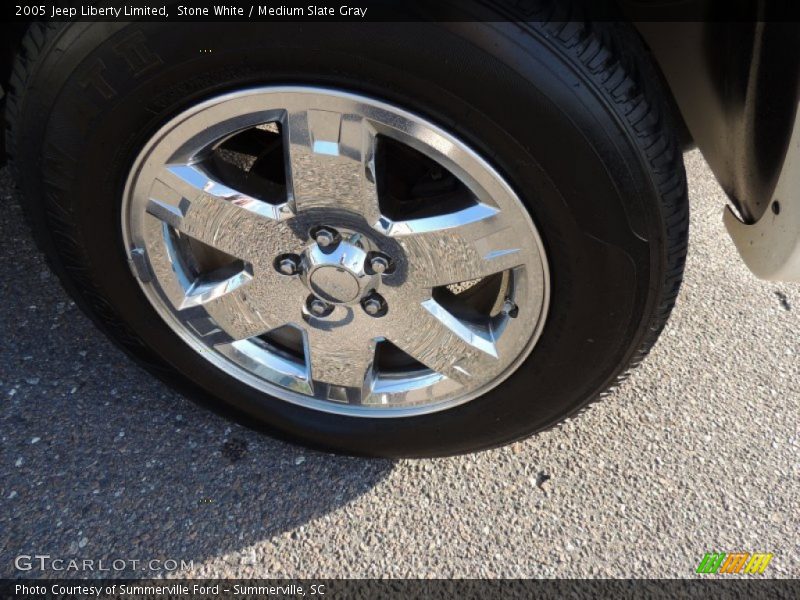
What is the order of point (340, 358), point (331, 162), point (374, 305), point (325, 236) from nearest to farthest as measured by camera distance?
1. point (331, 162)
2. point (325, 236)
3. point (374, 305)
4. point (340, 358)

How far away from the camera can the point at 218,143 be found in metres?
1.36

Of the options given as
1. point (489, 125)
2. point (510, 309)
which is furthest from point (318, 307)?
point (489, 125)

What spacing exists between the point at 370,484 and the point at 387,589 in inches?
10.4

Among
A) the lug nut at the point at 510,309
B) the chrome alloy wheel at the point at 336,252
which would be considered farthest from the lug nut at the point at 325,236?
the lug nut at the point at 510,309

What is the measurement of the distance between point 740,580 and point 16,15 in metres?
1.97

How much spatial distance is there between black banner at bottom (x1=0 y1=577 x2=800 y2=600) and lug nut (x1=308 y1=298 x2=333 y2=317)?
0.59 metres

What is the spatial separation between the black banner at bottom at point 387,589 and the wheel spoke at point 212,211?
0.73 metres

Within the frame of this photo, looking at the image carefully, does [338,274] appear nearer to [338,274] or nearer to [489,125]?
A: [338,274]

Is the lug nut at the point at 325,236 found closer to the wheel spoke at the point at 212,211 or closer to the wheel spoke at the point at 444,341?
the wheel spoke at the point at 212,211

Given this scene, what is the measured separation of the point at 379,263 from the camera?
56.7 inches

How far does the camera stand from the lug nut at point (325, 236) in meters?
1.42

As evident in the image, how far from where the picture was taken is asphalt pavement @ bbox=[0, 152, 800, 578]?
64.8 inches

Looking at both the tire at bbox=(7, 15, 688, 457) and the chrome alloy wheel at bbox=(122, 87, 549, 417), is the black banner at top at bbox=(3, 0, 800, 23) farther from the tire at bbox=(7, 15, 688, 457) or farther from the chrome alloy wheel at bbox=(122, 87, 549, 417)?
the chrome alloy wheel at bbox=(122, 87, 549, 417)

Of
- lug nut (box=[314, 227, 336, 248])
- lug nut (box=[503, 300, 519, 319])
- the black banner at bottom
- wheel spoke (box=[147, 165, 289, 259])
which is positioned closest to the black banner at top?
wheel spoke (box=[147, 165, 289, 259])
